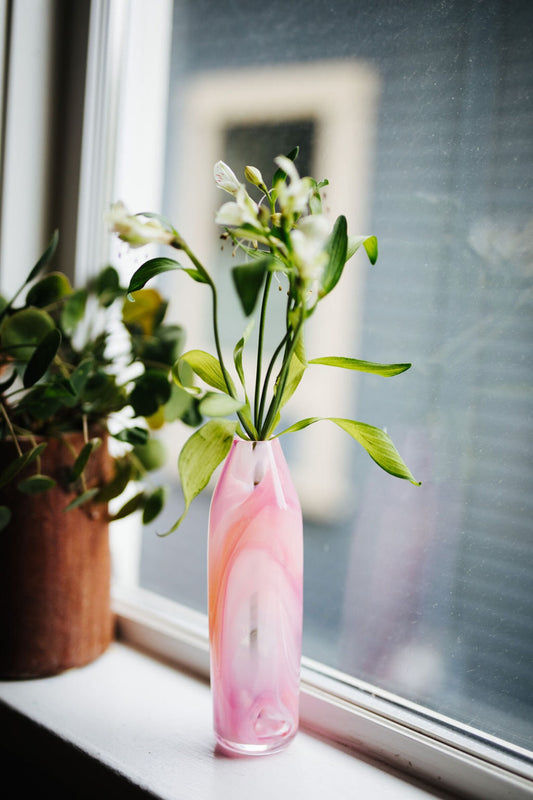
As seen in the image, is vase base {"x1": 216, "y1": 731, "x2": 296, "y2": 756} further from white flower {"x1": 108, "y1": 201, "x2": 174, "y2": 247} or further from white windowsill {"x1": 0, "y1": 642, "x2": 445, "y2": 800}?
white flower {"x1": 108, "y1": 201, "x2": 174, "y2": 247}

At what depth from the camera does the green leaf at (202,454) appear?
25.0 inches

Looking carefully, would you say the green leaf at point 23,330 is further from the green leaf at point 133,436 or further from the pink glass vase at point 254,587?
the pink glass vase at point 254,587

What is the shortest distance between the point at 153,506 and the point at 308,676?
0.29m

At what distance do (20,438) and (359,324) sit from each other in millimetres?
428

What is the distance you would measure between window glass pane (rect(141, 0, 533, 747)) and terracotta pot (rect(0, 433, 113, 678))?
0.92 ft

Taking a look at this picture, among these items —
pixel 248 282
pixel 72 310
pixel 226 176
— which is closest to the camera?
pixel 248 282

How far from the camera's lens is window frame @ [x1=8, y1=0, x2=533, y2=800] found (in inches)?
26.6

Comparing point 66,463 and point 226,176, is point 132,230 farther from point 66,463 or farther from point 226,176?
point 66,463

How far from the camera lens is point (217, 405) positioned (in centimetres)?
58

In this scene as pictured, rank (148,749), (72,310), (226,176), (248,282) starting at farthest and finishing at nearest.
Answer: (72,310)
(148,749)
(226,176)
(248,282)

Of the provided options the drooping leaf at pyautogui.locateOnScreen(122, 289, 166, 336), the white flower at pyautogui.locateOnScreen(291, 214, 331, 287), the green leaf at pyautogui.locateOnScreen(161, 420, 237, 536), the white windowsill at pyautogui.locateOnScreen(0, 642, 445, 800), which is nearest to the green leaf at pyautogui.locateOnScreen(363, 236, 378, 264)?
the white flower at pyautogui.locateOnScreen(291, 214, 331, 287)

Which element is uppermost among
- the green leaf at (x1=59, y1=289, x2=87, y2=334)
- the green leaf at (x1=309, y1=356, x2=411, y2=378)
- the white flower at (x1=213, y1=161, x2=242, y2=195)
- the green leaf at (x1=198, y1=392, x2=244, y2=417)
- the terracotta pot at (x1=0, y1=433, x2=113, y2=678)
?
the white flower at (x1=213, y1=161, x2=242, y2=195)

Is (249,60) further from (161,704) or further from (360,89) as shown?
(161,704)

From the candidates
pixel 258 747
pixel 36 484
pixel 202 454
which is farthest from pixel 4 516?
pixel 258 747
